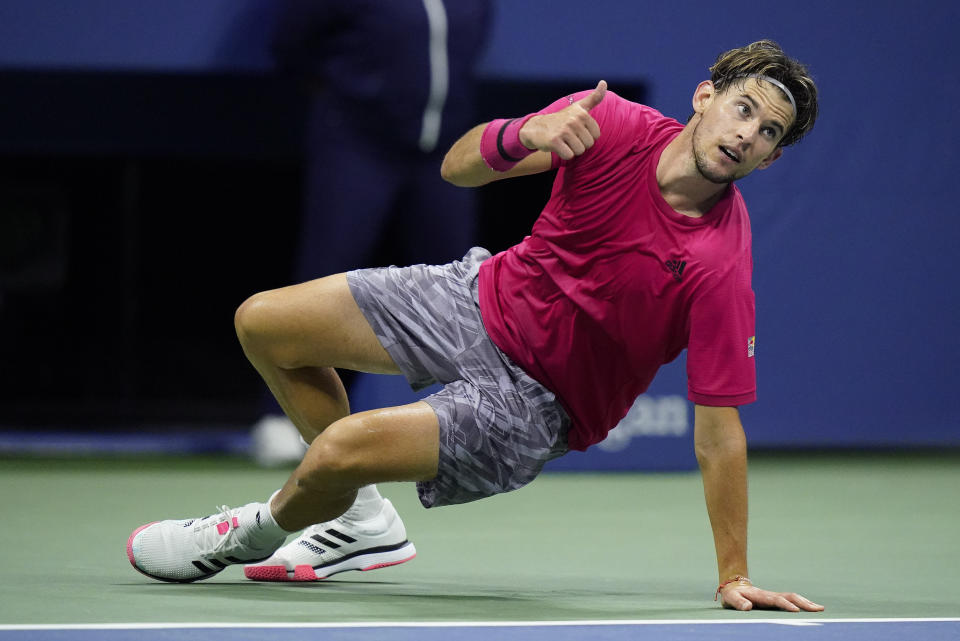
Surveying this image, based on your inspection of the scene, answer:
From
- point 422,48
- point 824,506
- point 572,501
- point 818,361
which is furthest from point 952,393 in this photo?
point 422,48

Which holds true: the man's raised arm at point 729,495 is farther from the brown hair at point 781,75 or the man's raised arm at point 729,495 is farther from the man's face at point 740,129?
the brown hair at point 781,75

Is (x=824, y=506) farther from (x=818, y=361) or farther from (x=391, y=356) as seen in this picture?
(x=391, y=356)

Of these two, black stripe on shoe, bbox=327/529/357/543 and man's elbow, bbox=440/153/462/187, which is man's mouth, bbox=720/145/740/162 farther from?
black stripe on shoe, bbox=327/529/357/543

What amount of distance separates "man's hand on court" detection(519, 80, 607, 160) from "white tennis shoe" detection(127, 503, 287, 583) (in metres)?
1.09

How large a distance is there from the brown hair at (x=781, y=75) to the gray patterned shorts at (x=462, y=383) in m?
0.79

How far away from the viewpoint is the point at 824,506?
5836 millimetres

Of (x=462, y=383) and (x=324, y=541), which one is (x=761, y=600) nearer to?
(x=462, y=383)

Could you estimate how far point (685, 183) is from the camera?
3664 mm

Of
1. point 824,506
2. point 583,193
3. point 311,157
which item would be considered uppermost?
point 311,157

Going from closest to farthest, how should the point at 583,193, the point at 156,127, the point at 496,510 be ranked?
the point at 583,193 < the point at 496,510 < the point at 156,127

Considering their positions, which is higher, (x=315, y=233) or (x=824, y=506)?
(x=315, y=233)

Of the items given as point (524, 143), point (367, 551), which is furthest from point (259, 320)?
point (524, 143)

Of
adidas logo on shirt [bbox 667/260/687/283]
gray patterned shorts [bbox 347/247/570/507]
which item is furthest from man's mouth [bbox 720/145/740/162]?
gray patterned shorts [bbox 347/247/570/507]

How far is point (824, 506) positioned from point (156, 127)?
3.65 meters
